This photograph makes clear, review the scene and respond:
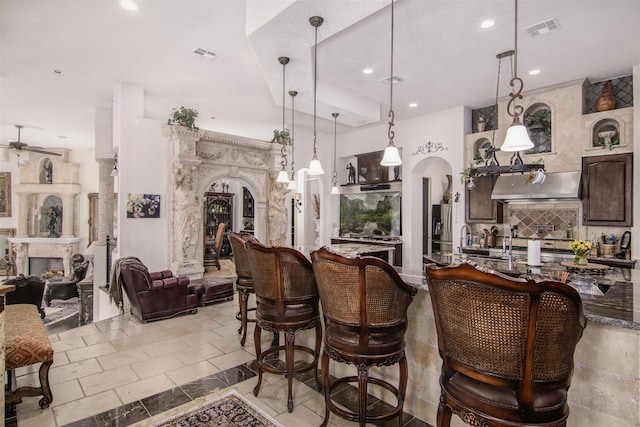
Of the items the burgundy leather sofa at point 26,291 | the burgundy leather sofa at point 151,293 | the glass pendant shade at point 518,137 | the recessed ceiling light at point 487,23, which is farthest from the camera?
the burgundy leather sofa at point 151,293

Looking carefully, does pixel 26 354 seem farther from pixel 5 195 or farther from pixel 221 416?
pixel 5 195

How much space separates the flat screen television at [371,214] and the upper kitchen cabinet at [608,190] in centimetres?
335

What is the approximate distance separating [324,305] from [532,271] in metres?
2.45

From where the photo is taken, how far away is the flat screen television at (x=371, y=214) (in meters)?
7.66

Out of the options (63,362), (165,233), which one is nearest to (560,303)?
(63,362)

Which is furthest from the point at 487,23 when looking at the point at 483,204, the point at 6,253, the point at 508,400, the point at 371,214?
the point at 6,253

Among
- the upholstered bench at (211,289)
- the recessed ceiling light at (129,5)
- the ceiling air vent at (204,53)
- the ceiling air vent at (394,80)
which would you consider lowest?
the upholstered bench at (211,289)

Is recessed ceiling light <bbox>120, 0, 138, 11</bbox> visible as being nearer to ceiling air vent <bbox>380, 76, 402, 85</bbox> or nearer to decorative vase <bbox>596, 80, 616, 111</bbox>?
ceiling air vent <bbox>380, 76, 402, 85</bbox>

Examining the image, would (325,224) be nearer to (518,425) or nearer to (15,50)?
(15,50)

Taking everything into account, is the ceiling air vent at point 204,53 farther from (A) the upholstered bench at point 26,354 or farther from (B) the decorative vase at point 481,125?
(B) the decorative vase at point 481,125

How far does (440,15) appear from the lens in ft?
11.5

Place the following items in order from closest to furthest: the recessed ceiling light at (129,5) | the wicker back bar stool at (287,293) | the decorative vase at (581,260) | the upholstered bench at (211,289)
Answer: the wicker back bar stool at (287,293) → the recessed ceiling light at (129,5) → the decorative vase at (581,260) → the upholstered bench at (211,289)

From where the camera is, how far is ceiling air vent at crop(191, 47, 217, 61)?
4.41m

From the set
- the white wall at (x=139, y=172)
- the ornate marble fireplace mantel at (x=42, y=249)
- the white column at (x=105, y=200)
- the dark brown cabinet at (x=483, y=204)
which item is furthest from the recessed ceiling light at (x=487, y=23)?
the ornate marble fireplace mantel at (x=42, y=249)
